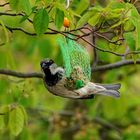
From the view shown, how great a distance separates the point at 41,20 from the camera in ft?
8.37

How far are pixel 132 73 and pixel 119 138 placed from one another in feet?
1.90

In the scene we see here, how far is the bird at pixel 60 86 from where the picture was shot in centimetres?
260

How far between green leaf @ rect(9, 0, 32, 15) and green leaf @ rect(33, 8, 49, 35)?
0.16ft

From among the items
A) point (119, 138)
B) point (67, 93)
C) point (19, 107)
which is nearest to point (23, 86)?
point (19, 107)

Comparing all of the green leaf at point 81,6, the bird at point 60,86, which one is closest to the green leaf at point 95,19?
the bird at point 60,86

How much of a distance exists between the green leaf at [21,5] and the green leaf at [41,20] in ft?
0.16

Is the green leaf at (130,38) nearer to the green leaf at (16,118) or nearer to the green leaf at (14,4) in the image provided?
the green leaf at (14,4)

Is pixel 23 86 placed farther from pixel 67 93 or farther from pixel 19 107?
pixel 67 93

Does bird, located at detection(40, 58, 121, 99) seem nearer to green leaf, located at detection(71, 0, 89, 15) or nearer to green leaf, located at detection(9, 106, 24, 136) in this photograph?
green leaf, located at detection(9, 106, 24, 136)

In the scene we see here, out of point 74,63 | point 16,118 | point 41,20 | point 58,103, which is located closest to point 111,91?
point 74,63

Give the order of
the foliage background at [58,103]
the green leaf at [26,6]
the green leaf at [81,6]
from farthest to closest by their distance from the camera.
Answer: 1. the foliage background at [58,103]
2. the green leaf at [81,6]
3. the green leaf at [26,6]

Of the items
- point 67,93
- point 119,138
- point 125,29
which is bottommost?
point 119,138

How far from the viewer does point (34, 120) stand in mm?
5746

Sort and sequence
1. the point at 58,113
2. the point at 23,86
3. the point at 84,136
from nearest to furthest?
the point at 23,86
the point at 84,136
the point at 58,113
